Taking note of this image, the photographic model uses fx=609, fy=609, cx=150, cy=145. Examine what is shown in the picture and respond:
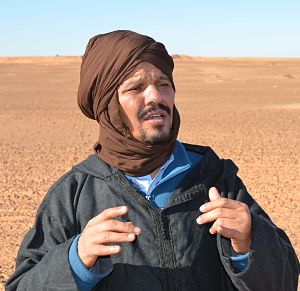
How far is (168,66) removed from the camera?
7.59ft

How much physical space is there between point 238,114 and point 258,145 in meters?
5.94

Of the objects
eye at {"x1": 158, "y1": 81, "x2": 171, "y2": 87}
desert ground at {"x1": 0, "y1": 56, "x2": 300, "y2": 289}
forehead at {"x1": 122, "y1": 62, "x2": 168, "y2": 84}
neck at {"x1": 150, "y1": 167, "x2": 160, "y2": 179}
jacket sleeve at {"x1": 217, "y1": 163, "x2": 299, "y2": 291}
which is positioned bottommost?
desert ground at {"x1": 0, "y1": 56, "x2": 300, "y2": 289}

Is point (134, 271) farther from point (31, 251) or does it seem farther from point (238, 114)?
point (238, 114)

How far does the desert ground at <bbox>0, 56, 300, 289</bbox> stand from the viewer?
323 inches

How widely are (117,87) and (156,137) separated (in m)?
0.24

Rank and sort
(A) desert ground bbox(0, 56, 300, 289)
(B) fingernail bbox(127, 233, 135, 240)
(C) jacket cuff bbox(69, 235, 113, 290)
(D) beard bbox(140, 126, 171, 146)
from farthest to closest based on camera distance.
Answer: (A) desert ground bbox(0, 56, 300, 289), (D) beard bbox(140, 126, 171, 146), (C) jacket cuff bbox(69, 235, 113, 290), (B) fingernail bbox(127, 233, 135, 240)

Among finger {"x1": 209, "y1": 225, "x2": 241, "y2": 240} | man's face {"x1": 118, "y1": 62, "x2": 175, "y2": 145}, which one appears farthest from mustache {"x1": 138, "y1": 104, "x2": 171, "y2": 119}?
finger {"x1": 209, "y1": 225, "x2": 241, "y2": 240}

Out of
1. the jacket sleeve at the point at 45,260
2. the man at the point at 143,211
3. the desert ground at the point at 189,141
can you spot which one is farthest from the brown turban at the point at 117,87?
the desert ground at the point at 189,141

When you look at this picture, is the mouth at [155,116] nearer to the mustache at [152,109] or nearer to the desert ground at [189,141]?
the mustache at [152,109]

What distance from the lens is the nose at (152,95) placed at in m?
2.18

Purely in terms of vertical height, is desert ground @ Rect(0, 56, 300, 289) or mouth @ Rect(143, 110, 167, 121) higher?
mouth @ Rect(143, 110, 167, 121)

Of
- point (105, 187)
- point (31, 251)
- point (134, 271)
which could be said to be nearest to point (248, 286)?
point (134, 271)

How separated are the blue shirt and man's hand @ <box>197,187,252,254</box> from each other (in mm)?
118

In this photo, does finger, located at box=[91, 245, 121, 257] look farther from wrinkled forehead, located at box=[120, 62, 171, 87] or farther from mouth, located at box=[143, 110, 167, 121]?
wrinkled forehead, located at box=[120, 62, 171, 87]
